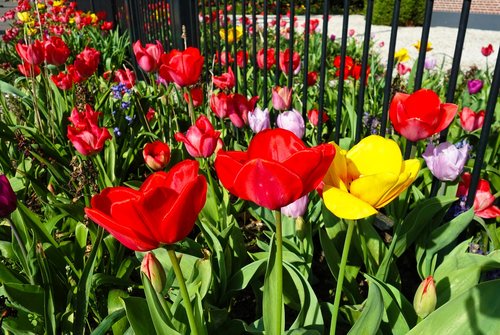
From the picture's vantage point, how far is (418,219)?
1.25m

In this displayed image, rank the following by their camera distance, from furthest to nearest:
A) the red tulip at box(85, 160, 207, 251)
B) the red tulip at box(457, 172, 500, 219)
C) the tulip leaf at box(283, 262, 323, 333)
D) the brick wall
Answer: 1. the brick wall
2. the red tulip at box(457, 172, 500, 219)
3. the tulip leaf at box(283, 262, 323, 333)
4. the red tulip at box(85, 160, 207, 251)

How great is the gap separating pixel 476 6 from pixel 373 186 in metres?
15.0

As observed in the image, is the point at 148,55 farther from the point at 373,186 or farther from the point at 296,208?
the point at 373,186

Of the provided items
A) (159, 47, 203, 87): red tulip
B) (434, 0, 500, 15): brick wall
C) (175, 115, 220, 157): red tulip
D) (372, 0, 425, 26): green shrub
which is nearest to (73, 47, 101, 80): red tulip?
(159, 47, 203, 87): red tulip

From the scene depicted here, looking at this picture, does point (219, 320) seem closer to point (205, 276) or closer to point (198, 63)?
point (205, 276)

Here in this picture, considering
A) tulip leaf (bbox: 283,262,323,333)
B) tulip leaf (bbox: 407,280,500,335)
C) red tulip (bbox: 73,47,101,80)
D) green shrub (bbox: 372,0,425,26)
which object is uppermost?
red tulip (bbox: 73,47,101,80)

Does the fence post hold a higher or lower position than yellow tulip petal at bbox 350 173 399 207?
lower

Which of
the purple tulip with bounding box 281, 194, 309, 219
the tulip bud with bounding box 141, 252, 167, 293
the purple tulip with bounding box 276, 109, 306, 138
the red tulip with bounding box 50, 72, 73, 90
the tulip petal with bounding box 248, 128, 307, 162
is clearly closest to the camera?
the tulip petal with bounding box 248, 128, 307, 162

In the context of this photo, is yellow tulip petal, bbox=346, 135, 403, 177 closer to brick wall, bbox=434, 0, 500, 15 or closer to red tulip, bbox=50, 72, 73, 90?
red tulip, bbox=50, 72, 73, 90

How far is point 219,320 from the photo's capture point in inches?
46.8

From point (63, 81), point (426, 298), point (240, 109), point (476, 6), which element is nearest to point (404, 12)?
point (476, 6)

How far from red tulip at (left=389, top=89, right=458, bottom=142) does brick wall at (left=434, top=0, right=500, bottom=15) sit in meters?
13.7

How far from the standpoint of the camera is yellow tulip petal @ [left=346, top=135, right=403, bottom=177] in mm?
853

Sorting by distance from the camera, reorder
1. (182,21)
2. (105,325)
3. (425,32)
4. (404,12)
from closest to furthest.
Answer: (105,325), (425,32), (182,21), (404,12)
